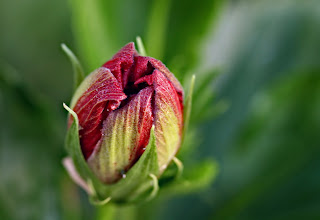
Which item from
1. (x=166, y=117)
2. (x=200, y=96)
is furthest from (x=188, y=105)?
(x=200, y=96)

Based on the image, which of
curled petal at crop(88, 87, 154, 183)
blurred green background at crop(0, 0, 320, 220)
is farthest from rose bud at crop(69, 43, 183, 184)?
blurred green background at crop(0, 0, 320, 220)

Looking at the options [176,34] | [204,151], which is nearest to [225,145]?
[204,151]

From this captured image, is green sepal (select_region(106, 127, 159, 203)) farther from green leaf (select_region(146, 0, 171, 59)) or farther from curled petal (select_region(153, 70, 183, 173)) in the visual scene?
green leaf (select_region(146, 0, 171, 59))

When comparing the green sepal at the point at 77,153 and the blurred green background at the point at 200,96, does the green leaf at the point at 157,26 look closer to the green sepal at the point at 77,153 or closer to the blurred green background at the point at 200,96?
the blurred green background at the point at 200,96

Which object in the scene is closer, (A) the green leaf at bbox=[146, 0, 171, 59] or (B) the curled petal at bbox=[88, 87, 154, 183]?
(B) the curled petal at bbox=[88, 87, 154, 183]

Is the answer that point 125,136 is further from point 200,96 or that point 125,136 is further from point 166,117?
point 200,96

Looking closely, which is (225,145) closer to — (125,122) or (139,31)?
(139,31)

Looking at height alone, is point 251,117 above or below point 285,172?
above
